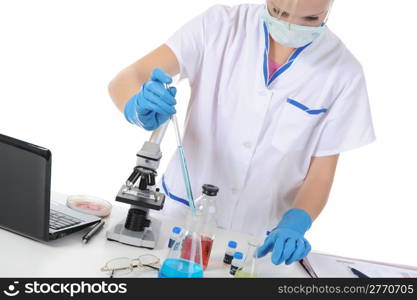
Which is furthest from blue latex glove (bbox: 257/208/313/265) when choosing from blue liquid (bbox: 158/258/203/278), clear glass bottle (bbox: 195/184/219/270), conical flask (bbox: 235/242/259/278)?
blue liquid (bbox: 158/258/203/278)

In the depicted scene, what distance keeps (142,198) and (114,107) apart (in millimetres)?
2031

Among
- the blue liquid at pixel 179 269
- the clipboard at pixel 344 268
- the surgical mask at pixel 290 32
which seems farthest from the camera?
the surgical mask at pixel 290 32

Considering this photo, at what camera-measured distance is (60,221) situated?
174 centimetres

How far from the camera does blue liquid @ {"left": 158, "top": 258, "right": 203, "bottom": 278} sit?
1493mm

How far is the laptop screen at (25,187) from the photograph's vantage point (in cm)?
152

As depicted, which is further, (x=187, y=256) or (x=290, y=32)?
(x=290, y=32)

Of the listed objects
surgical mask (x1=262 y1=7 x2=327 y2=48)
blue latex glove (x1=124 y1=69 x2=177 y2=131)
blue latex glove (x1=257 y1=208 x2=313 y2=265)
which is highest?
surgical mask (x1=262 y1=7 x2=327 y2=48)

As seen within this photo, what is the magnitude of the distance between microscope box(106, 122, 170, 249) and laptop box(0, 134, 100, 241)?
0.49 feet

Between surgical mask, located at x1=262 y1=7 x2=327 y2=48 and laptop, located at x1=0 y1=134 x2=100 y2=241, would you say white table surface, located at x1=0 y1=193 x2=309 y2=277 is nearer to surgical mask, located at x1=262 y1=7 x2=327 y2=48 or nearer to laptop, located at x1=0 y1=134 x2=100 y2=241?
laptop, located at x1=0 y1=134 x2=100 y2=241

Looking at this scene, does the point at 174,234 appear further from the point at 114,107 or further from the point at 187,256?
the point at 114,107

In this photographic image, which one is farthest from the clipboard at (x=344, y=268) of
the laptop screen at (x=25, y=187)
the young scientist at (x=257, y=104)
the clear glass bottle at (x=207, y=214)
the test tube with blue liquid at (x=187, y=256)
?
the laptop screen at (x=25, y=187)

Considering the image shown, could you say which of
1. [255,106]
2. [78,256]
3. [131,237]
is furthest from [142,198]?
[255,106]

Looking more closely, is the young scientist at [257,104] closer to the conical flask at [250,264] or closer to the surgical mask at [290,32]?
the surgical mask at [290,32]

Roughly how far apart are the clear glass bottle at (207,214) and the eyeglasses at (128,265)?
138 mm
